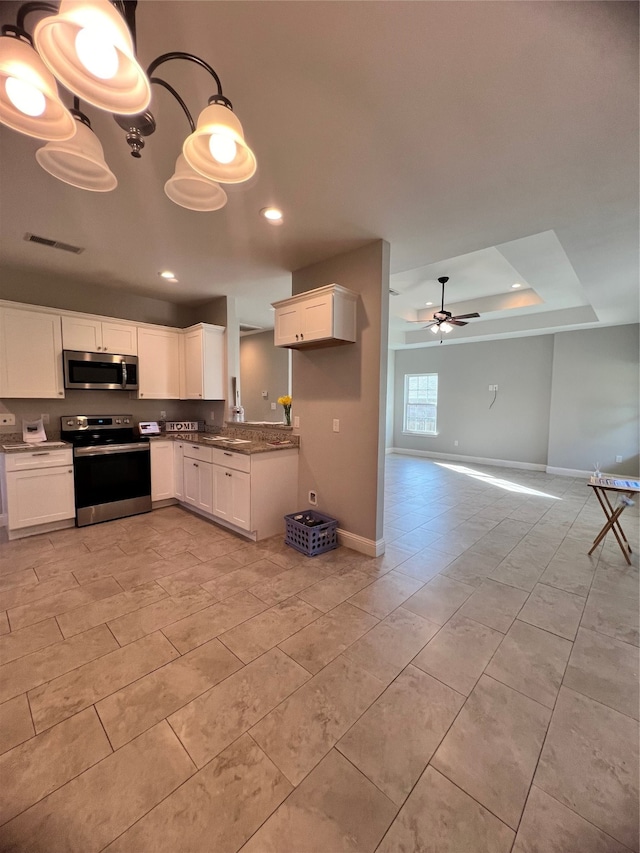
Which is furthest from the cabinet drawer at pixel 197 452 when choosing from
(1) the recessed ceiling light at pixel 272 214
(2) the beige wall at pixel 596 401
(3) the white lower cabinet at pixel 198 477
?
(2) the beige wall at pixel 596 401

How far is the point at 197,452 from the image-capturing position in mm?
4121

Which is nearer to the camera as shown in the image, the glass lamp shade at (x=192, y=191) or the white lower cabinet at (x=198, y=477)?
the glass lamp shade at (x=192, y=191)

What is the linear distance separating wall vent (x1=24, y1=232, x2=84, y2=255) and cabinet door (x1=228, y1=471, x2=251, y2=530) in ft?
8.35

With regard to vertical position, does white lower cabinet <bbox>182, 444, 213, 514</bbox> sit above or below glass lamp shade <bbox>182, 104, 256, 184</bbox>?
below

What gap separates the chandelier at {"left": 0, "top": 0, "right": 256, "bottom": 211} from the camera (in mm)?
905

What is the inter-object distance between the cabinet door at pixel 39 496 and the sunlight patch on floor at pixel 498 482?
599cm

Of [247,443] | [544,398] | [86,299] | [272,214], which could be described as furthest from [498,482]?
[86,299]

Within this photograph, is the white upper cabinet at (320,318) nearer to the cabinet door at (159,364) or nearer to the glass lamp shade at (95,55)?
the glass lamp shade at (95,55)

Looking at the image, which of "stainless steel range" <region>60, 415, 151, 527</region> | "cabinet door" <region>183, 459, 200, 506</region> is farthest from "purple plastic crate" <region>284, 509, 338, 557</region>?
"stainless steel range" <region>60, 415, 151, 527</region>

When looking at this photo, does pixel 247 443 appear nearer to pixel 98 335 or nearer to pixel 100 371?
pixel 100 371

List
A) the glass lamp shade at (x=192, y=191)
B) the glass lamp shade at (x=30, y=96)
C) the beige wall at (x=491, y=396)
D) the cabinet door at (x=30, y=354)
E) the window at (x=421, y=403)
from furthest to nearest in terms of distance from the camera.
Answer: the window at (x=421, y=403) < the beige wall at (x=491, y=396) < the cabinet door at (x=30, y=354) < the glass lamp shade at (x=192, y=191) < the glass lamp shade at (x=30, y=96)

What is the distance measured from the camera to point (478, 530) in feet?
12.7

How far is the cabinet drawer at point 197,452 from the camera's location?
12.9 ft

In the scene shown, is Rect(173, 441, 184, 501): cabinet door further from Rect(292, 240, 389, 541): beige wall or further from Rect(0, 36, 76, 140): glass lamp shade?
Rect(0, 36, 76, 140): glass lamp shade
